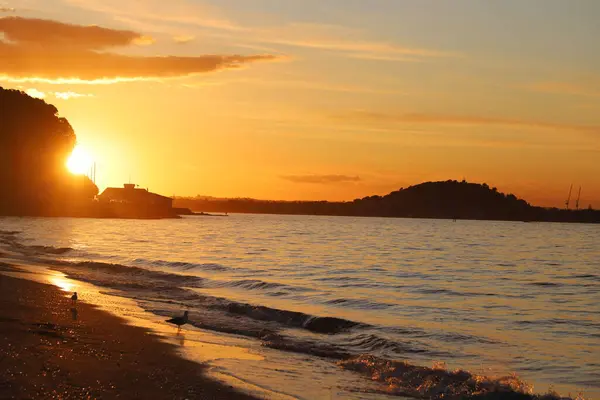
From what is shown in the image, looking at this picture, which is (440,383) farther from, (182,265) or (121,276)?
(182,265)

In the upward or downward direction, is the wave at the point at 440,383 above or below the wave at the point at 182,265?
above

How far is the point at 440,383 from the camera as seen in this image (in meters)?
16.7

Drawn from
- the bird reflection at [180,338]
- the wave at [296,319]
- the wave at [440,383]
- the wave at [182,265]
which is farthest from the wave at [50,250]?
the wave at [440,383]

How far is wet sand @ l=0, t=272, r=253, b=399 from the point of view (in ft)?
40.9

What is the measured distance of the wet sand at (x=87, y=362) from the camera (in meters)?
12.5

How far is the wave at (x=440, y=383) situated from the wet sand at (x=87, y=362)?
424cm

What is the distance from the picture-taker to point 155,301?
30016 millimetres

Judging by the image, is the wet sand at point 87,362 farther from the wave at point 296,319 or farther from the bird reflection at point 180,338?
the wave at point 296,319

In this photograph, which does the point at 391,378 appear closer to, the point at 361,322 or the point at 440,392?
the point at 440,392

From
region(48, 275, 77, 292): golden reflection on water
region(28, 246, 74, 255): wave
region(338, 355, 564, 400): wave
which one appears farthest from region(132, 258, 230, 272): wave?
region(338, 355, 564, 400): wave

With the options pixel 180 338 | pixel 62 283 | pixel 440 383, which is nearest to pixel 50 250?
pixel 62 283

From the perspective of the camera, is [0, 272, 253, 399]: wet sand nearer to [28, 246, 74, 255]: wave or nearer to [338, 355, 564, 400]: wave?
[338, 355, 564, 400]: wave

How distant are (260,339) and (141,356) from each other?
6.18 m

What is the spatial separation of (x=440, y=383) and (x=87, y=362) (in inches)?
309
